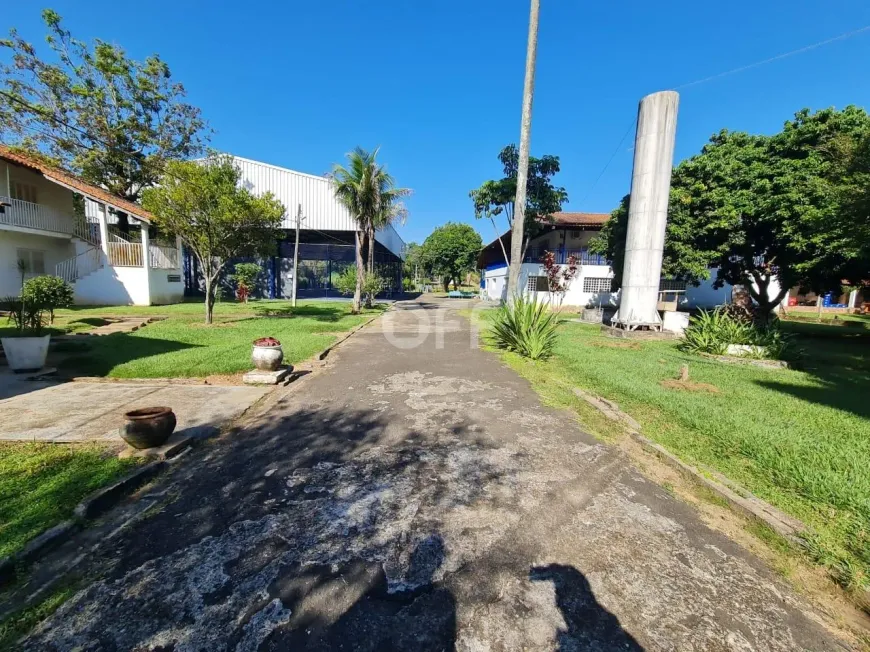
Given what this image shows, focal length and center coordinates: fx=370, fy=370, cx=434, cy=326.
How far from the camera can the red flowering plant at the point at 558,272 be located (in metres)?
22.8

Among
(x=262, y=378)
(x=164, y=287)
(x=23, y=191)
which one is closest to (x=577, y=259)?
(x=262, y=378)

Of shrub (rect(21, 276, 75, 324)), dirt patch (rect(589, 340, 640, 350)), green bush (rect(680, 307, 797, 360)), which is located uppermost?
shrub (rect(21, 276, 75, 324))

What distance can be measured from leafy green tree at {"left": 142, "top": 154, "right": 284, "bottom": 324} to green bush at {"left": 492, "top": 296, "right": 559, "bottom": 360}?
27.0 feet

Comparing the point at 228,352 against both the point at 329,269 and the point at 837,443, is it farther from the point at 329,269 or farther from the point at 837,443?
the point at 329,269

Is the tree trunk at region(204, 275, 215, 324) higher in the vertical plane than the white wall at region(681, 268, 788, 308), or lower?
lower

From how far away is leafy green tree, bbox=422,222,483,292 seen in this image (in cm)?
5059

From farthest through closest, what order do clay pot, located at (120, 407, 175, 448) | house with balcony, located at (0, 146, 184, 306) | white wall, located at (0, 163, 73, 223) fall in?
white wall, located at (0, 163, 73, 223) → house with balcony, located at (0, 146, 184, 306) → clay pot, located at (120, 407, 175, 448)

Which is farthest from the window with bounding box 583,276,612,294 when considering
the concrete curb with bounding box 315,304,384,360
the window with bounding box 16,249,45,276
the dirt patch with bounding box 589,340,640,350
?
the window with bounding box 16,249,45,276

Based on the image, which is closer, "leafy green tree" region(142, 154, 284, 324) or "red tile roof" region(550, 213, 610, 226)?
"leafy green tree" region(142, 154, 284, 324)

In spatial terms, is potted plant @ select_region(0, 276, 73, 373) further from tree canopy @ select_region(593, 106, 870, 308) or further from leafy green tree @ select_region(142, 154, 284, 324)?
tree canopy @ select_region(593, 106, 870, 308)

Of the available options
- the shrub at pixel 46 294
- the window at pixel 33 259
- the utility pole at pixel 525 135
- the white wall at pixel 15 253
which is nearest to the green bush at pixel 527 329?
the utility pole at pixel 525 135

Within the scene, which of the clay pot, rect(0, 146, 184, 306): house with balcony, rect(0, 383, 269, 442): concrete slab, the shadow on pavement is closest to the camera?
the shadow on pavement

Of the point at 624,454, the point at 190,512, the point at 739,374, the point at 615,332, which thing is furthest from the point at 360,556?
the point at 615,332

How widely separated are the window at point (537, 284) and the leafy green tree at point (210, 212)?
63.1 feet
